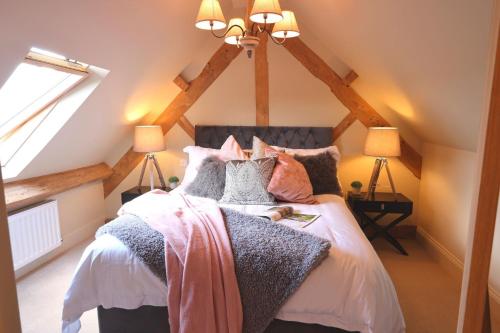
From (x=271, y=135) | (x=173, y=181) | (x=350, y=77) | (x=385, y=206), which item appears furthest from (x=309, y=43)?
(x=173, y=181)

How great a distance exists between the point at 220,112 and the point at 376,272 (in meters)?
→ 2.71

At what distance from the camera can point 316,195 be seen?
2902 millimetres

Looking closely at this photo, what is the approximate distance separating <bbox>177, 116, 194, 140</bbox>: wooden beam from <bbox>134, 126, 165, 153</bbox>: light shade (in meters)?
0.38

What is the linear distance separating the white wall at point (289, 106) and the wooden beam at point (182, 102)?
7cm

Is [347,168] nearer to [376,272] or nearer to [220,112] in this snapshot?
[220,112]

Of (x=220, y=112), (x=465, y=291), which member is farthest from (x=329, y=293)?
(x=220, y=112)

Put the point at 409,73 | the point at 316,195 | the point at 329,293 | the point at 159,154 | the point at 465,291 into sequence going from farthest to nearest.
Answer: the point at 159,154 < the point at 316,195 < the point at 409,73 < the point at 329,293 < the point at 465,291

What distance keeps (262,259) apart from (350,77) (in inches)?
102

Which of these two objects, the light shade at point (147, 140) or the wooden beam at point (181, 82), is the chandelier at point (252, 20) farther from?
the light shade at point (147, 140)

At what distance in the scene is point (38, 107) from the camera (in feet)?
8.80

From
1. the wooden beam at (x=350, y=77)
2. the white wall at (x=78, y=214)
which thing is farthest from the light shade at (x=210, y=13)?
the white wall at (x=78, y=214)

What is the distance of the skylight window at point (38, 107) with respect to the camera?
247 centimetres

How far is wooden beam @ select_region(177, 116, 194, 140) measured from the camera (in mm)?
3861

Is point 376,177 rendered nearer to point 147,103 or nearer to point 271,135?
point 271,135
